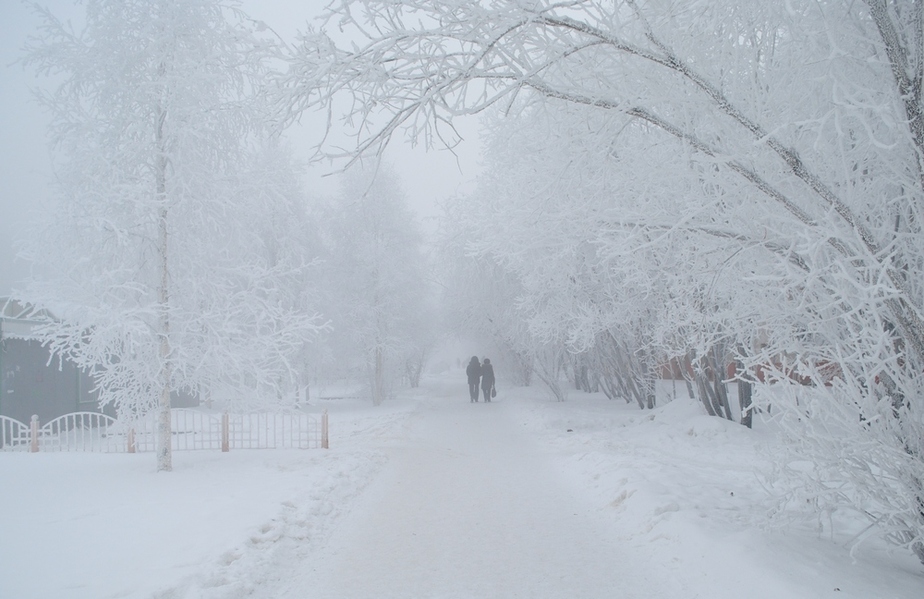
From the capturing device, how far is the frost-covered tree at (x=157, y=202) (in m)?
8.24

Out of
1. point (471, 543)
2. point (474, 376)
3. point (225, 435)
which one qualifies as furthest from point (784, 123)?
point (474, 376)

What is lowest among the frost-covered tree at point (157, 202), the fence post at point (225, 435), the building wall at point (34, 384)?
the fence post at point (225, 435)

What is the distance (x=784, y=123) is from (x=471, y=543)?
168 inches

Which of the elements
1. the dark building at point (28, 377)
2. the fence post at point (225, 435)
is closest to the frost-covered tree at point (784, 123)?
the fence post at point (225, 435)

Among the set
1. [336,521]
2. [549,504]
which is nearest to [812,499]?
[549,504]

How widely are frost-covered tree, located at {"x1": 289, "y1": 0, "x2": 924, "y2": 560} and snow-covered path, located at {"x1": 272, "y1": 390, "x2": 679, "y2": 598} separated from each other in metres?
1.88

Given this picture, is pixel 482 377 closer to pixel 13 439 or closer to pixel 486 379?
pixel 486 379

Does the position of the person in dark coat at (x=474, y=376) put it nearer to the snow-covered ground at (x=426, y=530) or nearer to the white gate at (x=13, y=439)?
the snow-covered ground at (x=426, y=530)

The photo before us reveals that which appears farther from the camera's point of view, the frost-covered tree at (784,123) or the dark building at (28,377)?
the dark building at (28,377)

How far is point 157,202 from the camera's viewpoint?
812 cm

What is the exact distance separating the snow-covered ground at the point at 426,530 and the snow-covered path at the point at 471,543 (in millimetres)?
24

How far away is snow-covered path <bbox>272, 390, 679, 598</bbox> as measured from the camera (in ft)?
13.9

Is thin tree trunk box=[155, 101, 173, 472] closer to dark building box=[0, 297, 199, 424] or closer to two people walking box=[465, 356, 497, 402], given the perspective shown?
dark building box=[0, 297, 199, 424]

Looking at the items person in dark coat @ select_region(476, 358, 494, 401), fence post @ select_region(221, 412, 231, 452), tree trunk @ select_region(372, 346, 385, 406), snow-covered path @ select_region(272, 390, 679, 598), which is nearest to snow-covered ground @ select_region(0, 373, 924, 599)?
snow-covered path @ select_region(272, 390, 679, 598)
